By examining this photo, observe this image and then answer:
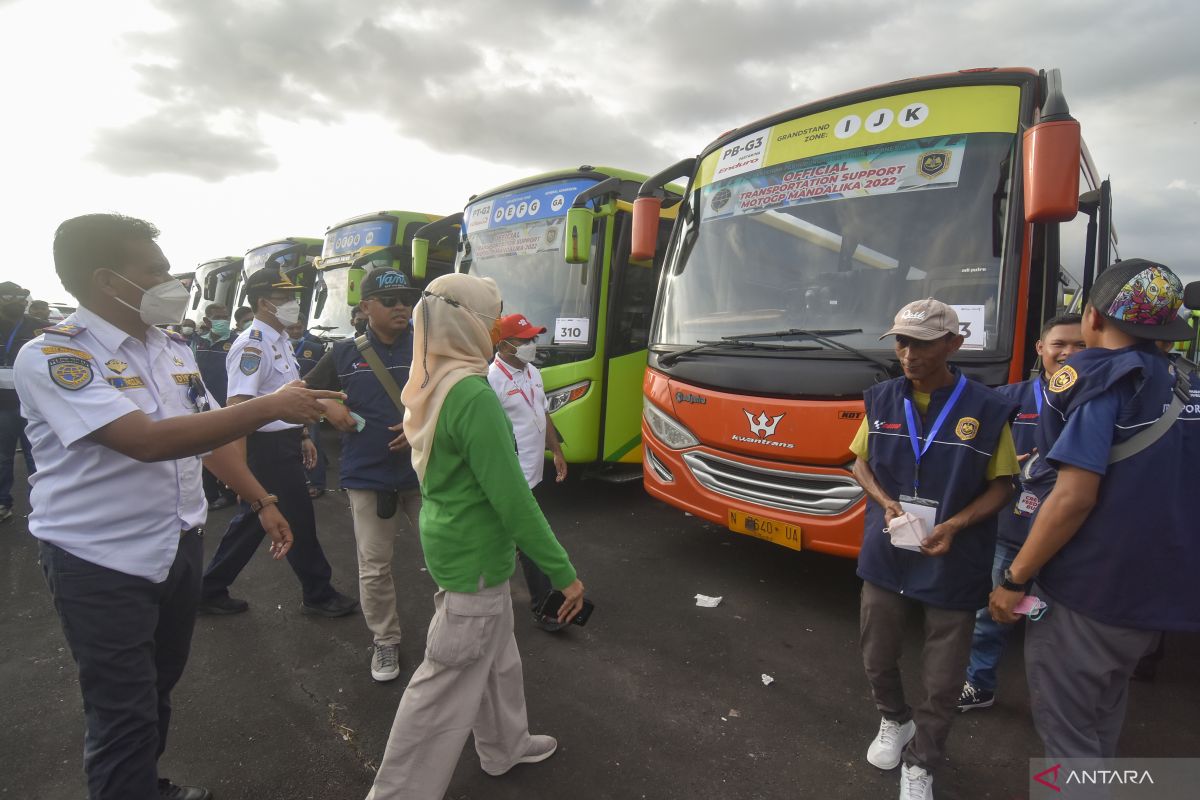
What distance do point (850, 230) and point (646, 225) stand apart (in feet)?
5.07

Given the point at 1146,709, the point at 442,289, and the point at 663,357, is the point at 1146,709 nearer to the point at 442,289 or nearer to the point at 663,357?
the point at 663,357

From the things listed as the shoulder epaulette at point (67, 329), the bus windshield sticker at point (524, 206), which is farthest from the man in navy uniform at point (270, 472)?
the bus windshield sticker at point (524, 206)

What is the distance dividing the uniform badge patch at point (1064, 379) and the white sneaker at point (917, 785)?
56.1 inches

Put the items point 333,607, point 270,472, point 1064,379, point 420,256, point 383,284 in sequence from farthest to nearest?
1. point 420,256
2. point 333,607
3. point 270,472
4. point 383,284
5. point 1064,379

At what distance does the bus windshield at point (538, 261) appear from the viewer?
5.64 meters

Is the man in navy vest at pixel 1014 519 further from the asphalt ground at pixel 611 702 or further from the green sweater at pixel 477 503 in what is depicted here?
the green sweater at pixel 477 503

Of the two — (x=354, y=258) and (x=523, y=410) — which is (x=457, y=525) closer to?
(x=523, y=410)

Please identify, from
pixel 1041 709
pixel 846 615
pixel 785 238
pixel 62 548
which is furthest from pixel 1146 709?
pixel 62 548

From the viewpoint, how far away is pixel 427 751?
2006mm

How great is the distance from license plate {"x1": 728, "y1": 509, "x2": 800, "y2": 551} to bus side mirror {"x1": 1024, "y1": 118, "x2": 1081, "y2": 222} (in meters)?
1.94

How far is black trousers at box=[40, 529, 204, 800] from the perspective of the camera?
173 centimetres

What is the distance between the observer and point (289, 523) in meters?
3.67

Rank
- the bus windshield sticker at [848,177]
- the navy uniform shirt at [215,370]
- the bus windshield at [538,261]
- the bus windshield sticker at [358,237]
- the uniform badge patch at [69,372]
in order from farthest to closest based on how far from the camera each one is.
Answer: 1. the bus windshield sticker at [358,237]
2. the navy uniform shirt at [215,370]
3. the bus windshield at [538,261]
4. the bus windshield sticker at [848,177]
5. the uniform badge patch at [69,372]

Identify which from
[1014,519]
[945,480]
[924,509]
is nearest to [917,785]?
[924,509]
